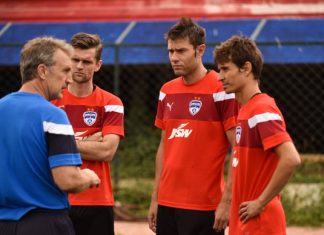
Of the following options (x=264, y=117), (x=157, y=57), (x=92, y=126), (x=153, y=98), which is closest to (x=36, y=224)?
(x=264, y=117)

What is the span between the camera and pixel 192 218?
20.9ft

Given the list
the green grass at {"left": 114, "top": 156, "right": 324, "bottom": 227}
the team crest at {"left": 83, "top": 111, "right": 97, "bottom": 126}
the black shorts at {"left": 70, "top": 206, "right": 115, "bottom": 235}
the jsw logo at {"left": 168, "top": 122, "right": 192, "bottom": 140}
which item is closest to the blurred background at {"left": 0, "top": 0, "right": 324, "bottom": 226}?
the green grass at {"left": 114, "top": 156, "right": 324, "bottom": 227}

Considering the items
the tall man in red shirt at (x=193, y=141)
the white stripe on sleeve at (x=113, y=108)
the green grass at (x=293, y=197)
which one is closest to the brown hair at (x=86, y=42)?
the white stripe on sleeve at (x=113, y=108)

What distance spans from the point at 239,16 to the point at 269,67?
1.28 m

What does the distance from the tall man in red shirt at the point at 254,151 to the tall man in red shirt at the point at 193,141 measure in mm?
664

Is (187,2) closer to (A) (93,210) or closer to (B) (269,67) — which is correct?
(B) (269,67)

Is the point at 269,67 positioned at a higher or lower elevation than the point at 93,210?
lower

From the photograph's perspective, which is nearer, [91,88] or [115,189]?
[91,88]

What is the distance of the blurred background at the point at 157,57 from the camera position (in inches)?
468

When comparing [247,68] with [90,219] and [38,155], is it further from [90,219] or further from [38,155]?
[90,219]

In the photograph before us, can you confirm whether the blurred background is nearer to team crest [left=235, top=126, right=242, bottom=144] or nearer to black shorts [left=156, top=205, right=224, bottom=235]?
black shorts [left=156, top=205, right=224, bottom=235]

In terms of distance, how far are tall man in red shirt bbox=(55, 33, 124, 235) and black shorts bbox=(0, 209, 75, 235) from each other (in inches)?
54.3

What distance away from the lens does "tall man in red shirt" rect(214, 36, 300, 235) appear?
17.3 feet

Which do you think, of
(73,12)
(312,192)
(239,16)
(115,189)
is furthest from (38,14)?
(312,192)
